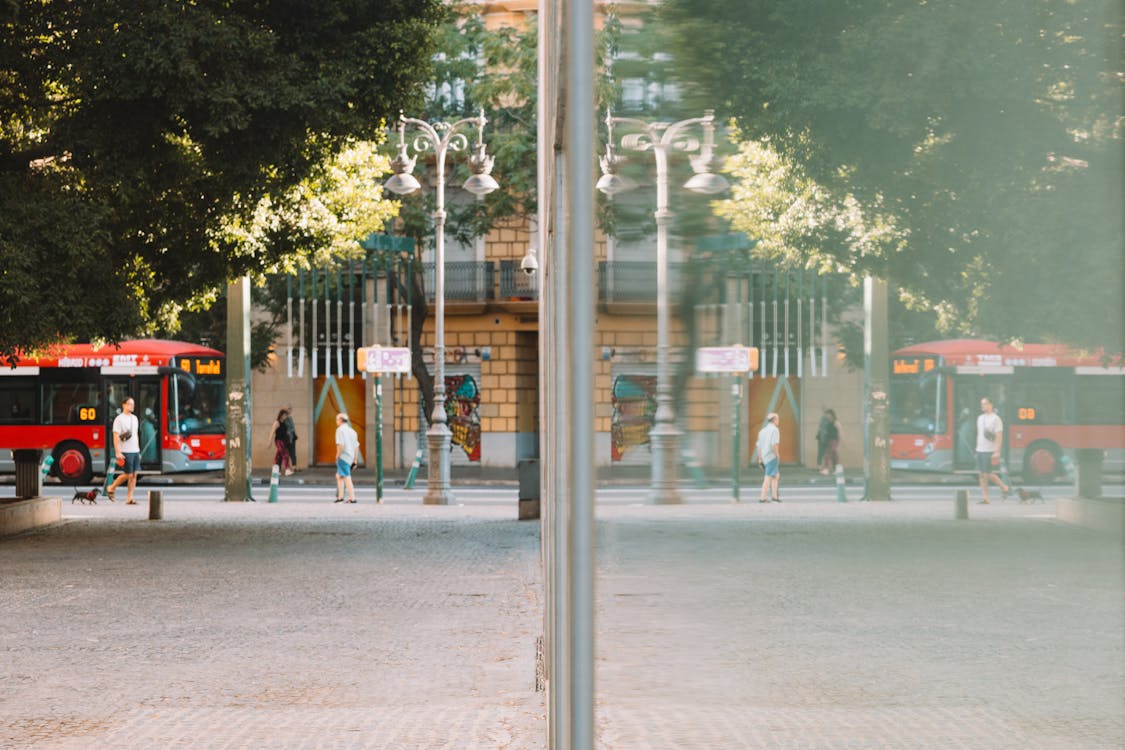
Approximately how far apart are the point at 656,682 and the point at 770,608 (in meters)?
0.32

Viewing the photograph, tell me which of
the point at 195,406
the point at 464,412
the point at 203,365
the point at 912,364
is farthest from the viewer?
the point at 464,412

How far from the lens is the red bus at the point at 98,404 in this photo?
3244cm

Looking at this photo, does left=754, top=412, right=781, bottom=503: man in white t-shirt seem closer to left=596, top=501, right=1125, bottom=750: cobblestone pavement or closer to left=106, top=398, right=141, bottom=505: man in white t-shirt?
left=596, top=501, right=1125, bottom=750: cobblestone pavement

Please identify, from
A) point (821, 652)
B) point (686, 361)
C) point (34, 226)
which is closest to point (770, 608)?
point (821, 652)

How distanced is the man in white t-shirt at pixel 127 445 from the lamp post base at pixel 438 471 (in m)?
5.09

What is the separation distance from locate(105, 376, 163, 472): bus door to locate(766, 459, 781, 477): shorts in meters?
32.9

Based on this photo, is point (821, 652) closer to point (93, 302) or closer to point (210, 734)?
point (210, 734)

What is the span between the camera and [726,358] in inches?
32.9

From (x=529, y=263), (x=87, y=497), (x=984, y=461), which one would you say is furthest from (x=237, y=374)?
(x=984, y=461)

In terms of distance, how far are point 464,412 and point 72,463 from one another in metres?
11.3

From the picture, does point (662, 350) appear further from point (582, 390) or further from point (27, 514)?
point (27, 514)

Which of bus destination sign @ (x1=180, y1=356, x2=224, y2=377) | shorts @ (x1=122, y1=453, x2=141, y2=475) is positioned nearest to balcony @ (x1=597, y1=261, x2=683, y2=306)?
shorts @ (x1=122, y1=453, x2=141, y2=475)

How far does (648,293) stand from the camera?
1.06 m

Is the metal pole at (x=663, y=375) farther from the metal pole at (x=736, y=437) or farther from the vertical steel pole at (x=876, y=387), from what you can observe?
the vertical steel pole at (x=876, y=387)
